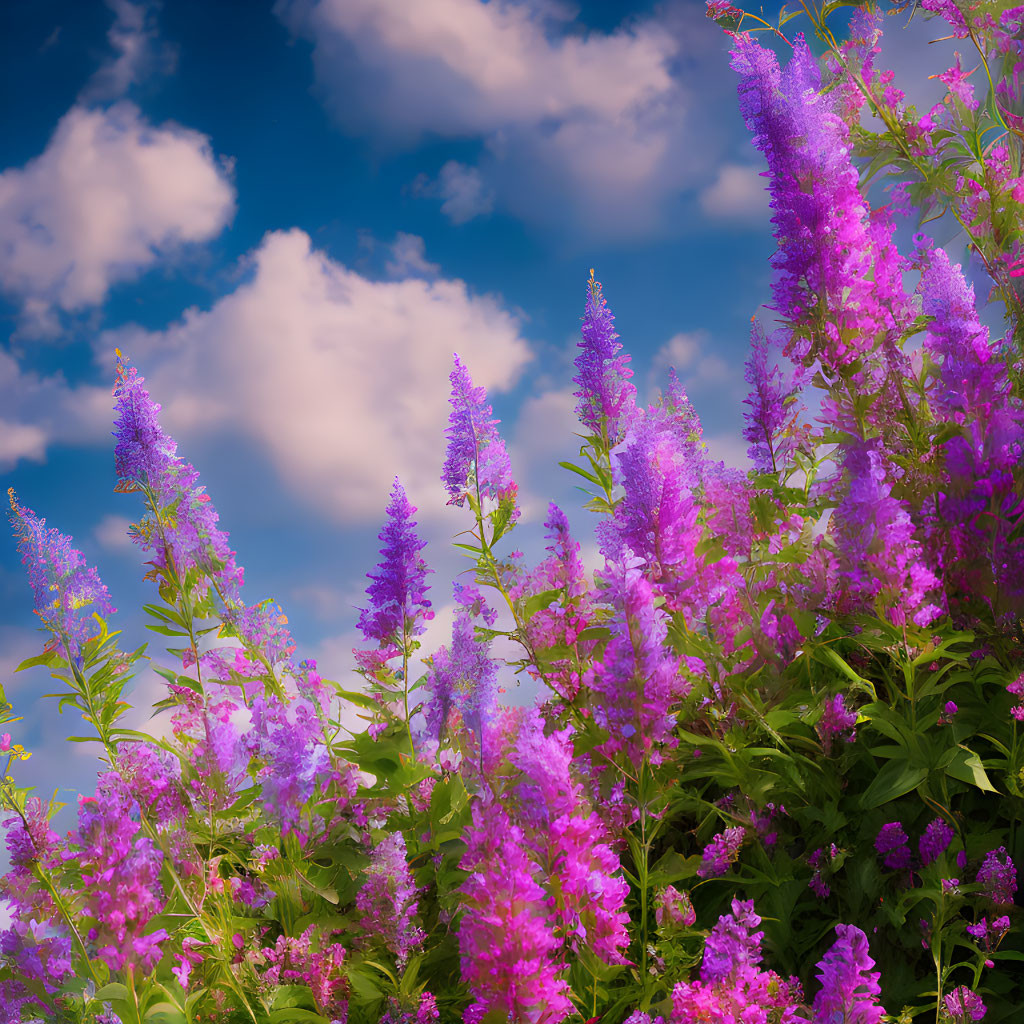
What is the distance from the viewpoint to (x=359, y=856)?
254 centimetres

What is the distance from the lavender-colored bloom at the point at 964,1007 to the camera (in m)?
1.82

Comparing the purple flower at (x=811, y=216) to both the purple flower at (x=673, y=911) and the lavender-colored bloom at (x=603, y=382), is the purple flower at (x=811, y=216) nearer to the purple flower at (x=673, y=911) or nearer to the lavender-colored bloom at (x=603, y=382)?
the lavender-colored bloom at (x=603, y=382)

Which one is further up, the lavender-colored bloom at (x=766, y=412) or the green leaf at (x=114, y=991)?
the lavender-colored bloom at (x=766, y=412)

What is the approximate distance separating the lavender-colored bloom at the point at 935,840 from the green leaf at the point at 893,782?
0.13 m

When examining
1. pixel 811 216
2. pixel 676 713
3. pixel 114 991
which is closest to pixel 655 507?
pixel 676 713

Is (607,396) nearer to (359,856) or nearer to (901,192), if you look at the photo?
(901,192)

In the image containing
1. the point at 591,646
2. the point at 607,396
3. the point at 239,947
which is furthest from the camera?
the point at 607,396

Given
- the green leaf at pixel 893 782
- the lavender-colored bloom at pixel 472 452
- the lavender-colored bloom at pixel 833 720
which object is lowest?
the green leaf at pixel 893 782

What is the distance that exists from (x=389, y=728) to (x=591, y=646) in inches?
27.5

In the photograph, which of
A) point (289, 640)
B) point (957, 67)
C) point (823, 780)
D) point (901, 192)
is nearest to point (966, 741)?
point (823, 780)

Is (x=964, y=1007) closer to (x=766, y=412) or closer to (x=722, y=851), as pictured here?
(x=722, y=851)

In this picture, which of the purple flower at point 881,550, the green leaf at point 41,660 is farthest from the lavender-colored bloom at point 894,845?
the green leaf at point 41,660

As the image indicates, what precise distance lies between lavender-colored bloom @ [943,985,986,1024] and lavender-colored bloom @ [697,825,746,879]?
0.54 m

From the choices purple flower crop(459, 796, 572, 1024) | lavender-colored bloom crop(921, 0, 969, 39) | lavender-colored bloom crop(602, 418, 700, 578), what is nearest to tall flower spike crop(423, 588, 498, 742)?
lavender-colored bloom crop(602, 418, 700, 578)
